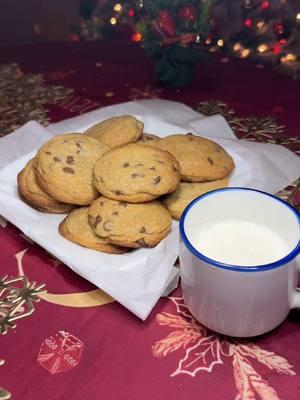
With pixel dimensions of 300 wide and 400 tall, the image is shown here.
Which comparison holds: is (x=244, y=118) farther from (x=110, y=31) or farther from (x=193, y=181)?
(x=110, y=31)

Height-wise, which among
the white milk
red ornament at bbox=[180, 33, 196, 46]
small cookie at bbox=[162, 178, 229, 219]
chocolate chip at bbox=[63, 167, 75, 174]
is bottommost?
small cookie at bbox=[162, 178, 229, 219]

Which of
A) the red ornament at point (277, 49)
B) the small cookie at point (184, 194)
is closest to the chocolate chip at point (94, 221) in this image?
the small cookie at point (184, 194)

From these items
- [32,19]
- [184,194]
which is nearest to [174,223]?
[184,194]

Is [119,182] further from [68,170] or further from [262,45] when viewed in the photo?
[262,45]

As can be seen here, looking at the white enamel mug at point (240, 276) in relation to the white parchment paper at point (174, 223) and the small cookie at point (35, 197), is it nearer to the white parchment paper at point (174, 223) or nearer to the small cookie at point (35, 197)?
the white parchment paper at point (174, 223)

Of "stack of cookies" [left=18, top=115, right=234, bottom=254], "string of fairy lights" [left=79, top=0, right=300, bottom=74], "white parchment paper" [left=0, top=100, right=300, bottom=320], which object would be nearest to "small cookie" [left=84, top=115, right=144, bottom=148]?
"stack of cookies" [left=18, top=115, right=234, bottom=254]

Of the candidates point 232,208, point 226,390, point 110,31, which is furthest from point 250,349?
point 110,31

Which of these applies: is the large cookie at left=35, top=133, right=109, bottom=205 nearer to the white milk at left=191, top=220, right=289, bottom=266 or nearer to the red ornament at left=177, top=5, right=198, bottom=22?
the white milk at left=191, top=220, right=289, bottom=266
